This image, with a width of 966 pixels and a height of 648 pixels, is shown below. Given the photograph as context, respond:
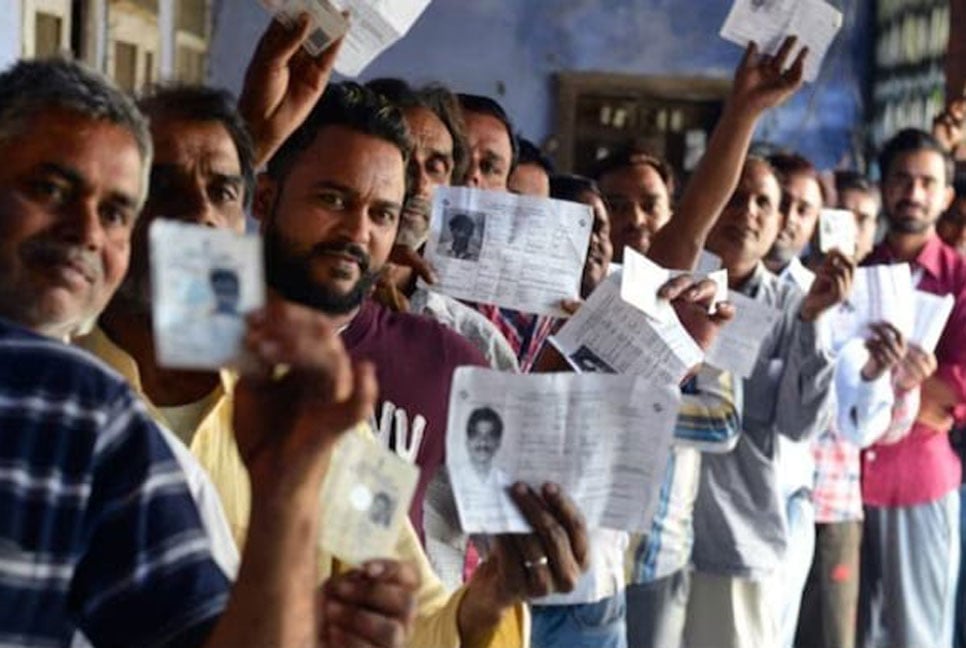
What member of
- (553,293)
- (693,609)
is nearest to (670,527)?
(693,609)

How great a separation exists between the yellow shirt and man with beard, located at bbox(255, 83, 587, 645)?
226 millimetres

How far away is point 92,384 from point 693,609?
318cm

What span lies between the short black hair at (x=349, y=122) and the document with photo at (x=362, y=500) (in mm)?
1117

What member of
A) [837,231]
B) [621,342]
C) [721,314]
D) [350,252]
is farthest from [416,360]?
[837,231]

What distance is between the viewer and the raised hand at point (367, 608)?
1.68 m

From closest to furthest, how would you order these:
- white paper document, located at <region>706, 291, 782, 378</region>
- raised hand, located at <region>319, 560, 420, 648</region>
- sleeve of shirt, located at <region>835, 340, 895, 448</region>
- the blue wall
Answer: raised hand, located at <region>319, 560, 420, 648</region> < white paper document, located at <region>706, 291, 782, 378</region> < sleeve of shirt, located at <region>835, 340, 895, 448</region> < the blue wall

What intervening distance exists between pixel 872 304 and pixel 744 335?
1.20m

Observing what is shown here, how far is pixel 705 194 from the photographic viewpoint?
3.53 metres

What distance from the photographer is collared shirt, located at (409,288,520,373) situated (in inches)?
123

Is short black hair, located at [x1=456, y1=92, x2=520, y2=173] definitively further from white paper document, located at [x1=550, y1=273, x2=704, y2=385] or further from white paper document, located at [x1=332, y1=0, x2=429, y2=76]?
white paper document, located at [x1=550, y1=273, x2=704, y2=385]

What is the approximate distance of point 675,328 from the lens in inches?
111

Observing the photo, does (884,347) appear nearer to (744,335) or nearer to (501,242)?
(744,335)

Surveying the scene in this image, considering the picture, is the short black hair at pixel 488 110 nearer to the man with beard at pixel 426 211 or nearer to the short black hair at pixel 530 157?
the man with beard at pixel 426 211

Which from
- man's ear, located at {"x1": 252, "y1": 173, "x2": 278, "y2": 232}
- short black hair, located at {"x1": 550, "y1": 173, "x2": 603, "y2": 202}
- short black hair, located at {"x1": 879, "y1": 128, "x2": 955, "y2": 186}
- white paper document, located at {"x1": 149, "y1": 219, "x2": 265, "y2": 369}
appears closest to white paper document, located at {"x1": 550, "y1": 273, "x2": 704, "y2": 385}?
man's ear, located at {"x1": 252, "y1": 173, "x2": 278, "y2": 232}
